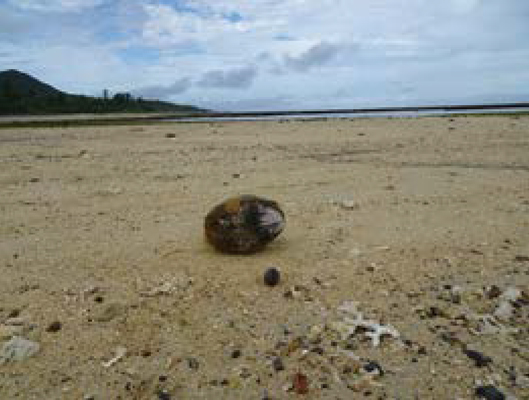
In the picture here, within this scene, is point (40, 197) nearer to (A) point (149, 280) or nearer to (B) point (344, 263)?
(A) point (149, 280)

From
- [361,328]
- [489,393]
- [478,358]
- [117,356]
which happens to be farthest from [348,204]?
[117,356]

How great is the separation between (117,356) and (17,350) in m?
0.63

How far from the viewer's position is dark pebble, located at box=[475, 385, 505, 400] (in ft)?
6.68

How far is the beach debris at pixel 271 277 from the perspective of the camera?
10.4 ft

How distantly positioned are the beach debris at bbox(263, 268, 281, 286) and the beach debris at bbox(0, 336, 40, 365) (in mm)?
1604

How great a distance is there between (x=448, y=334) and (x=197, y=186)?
192 inches

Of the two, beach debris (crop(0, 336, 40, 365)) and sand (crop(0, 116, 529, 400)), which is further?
beach debris (crop(0, 336, 40, 365))

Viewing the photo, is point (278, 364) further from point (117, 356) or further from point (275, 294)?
point (117, 356)

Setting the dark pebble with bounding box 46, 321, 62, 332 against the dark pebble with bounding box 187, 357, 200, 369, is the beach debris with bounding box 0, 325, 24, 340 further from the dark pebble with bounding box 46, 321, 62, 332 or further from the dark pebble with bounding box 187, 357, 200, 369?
the dark pebble with bounding box 187, 357, 200, 369

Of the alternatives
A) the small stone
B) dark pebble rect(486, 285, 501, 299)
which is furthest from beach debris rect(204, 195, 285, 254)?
dark pebble rect(486, 285, 501, 299)

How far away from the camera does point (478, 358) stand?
2.32 meters

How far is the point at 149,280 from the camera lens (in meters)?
3.35

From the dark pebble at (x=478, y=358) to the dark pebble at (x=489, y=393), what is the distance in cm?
18

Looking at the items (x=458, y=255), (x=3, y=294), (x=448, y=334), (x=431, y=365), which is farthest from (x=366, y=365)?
(x=3, y=294)
